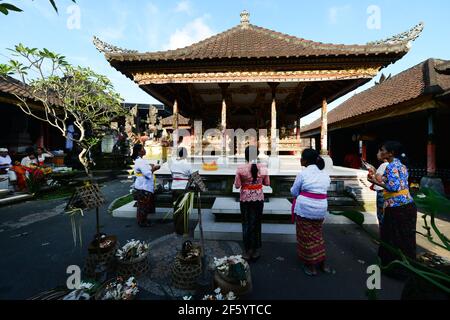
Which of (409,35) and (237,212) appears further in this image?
(409,35)

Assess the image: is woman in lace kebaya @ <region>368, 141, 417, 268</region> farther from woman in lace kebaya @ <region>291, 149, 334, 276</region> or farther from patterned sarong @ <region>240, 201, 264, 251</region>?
patterned sarong @ <region>240, 201, 264, 251</region>

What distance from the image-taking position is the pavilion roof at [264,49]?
605cm

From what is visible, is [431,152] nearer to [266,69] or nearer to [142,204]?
[266,69]

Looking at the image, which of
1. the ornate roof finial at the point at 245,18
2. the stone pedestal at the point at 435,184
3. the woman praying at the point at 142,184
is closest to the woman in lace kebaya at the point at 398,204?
the woman praying at the point at 142,184

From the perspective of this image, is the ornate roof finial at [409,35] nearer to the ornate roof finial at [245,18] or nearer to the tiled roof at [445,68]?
the tiled roof at [445,68]

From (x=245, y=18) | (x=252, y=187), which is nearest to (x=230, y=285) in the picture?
(x=252, y=187)

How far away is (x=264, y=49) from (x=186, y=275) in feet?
23.7

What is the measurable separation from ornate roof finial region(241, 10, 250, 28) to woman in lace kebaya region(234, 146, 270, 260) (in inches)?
337

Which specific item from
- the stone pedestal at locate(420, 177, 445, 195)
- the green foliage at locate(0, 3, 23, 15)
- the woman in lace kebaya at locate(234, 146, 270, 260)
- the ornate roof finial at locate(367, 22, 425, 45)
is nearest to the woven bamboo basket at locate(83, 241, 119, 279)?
the woman in lace kebaya at locate(234, 146, 270, 260)

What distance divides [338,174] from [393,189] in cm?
415

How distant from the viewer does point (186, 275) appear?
2783 millimetres

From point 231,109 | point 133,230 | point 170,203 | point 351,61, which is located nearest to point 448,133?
point 351,61

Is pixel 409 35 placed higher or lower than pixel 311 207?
higher
